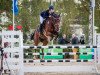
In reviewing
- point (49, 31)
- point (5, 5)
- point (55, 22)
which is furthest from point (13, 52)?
point (5, 5)

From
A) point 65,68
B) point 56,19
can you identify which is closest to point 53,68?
point 65,68

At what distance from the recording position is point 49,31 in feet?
69.7

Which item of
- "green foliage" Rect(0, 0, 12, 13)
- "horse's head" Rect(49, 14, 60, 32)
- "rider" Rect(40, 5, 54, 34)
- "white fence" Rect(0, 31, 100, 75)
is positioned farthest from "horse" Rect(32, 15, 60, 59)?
"green foliage" Rect(0, 0, 12, 13)

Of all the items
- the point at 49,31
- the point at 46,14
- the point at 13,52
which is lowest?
the point at 13,52

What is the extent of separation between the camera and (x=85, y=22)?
36.6 metres

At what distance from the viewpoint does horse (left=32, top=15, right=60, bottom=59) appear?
20.6 m

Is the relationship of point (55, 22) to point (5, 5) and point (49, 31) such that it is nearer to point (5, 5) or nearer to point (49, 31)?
point (49, 31)

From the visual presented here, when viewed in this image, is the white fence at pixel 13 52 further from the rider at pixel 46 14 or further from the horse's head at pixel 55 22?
the rider at pixel 46 14

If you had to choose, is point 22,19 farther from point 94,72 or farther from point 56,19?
point 94,72

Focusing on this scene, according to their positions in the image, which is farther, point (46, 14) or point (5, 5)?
point (5, 5)

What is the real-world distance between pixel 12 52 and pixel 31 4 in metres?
29.9

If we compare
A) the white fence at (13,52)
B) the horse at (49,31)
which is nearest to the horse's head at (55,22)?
the horse at (49,31)

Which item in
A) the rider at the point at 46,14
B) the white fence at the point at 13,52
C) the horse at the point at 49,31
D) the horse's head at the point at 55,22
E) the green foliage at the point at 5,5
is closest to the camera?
the white fence at the point at 13,52

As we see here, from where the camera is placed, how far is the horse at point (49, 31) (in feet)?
67.5
